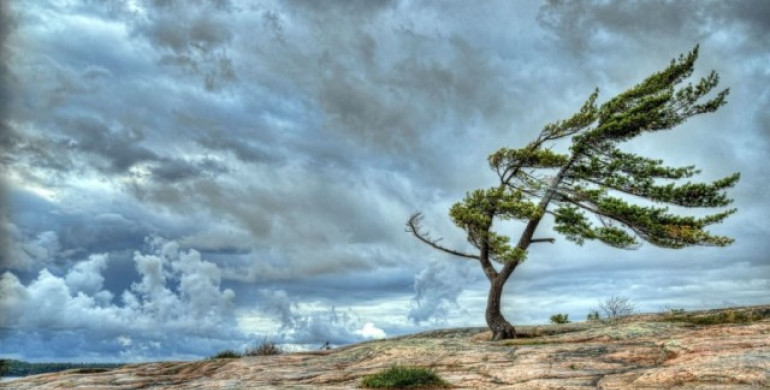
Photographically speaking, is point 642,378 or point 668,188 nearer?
point 642,378

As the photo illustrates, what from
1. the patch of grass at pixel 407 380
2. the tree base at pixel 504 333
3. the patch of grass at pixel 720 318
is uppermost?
the tree base at pixel 504 333

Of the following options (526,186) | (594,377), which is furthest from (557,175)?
(594,377)

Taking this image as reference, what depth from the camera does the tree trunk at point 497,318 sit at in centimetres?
2900

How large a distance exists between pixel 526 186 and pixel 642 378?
1837 centimetres

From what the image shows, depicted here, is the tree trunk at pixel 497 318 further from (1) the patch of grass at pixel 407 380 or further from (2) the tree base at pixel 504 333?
(1) the patch of grass at pixel 407 380

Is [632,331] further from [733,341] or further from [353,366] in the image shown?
[353,366]

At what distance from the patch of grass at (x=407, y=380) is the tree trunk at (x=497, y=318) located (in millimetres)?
13159

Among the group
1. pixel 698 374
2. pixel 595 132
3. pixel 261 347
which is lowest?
pixel 698 374

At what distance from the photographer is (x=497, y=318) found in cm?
2953

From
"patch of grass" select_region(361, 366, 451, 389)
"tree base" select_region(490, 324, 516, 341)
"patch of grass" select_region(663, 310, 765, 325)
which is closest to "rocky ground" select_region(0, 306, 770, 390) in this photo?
"patch of grass" select_region(663, 310, 765, 325)

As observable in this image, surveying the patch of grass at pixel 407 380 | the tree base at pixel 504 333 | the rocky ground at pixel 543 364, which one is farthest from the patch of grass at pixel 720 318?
the patch of grass at pixel 407 380

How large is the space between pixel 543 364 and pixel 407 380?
414 centimetres

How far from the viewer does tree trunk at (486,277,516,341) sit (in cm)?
2900

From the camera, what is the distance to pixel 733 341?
17.8 m
